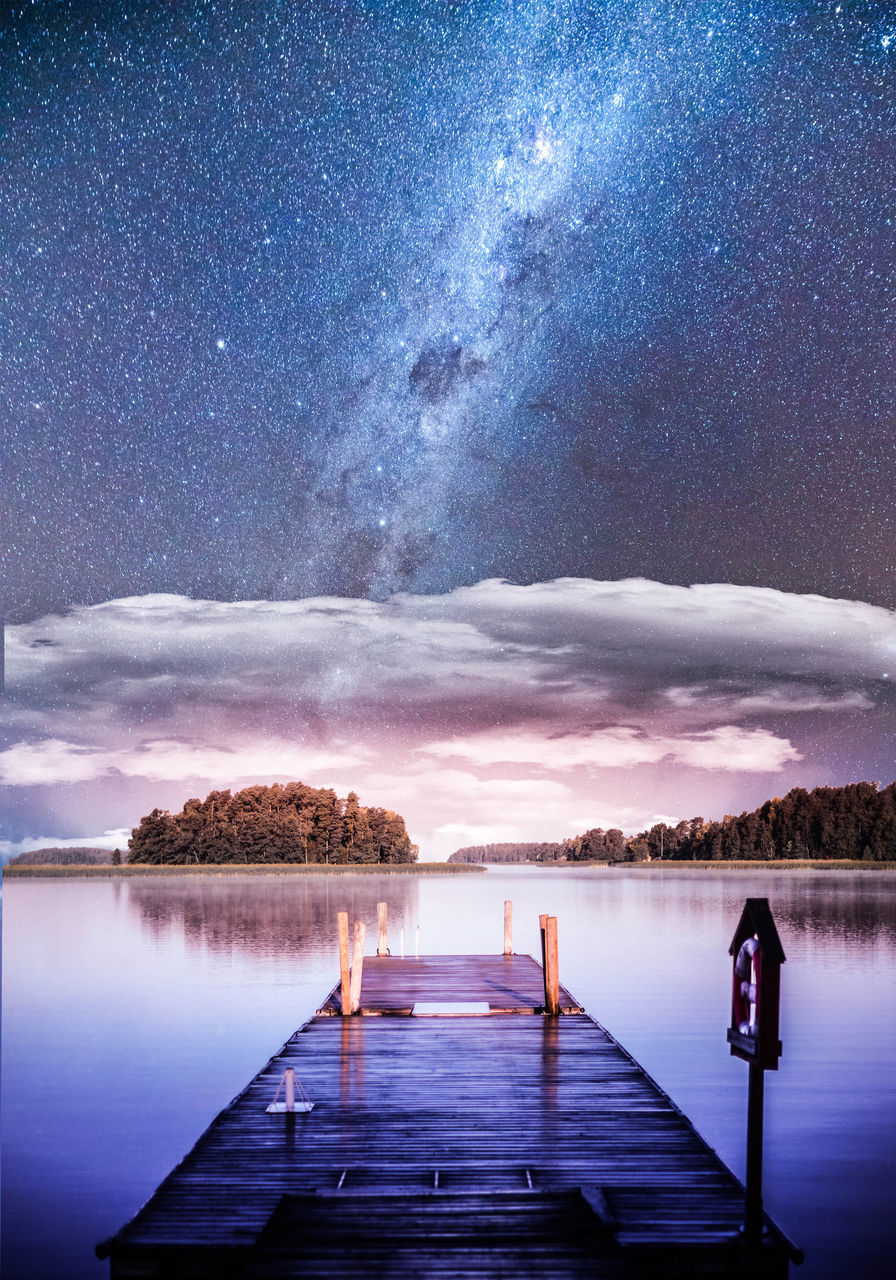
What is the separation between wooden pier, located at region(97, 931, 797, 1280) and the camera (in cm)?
787

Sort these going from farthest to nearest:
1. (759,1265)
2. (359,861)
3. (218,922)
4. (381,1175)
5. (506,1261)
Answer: (359,861), (218,922), (381,1175), (759,1265), (506,1261)

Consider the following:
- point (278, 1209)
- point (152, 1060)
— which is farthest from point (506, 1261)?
point (152, 1060)

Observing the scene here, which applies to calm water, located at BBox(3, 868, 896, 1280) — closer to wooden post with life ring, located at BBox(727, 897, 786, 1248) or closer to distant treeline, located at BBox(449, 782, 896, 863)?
wooden post with life ring, located at BBox(727, 897, 786, 1248)

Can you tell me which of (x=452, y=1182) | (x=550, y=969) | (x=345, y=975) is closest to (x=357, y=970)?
(x=345, y=975)

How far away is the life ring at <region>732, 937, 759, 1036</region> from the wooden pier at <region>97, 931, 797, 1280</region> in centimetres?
154

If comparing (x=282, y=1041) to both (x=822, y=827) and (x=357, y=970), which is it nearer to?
(x=357, y=970)

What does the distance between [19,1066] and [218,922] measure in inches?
1369

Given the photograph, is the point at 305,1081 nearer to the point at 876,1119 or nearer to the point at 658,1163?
the point at 658,1163

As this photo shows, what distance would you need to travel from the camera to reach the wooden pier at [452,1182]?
25.8 ft

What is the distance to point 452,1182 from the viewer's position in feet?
31.1

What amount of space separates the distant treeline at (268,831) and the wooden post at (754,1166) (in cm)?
13129

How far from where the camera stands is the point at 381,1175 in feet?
31.9

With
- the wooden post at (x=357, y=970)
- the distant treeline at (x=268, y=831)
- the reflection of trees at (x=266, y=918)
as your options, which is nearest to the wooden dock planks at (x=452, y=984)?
the wooden post at (x=357, y=970)

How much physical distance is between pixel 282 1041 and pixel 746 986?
14.9 meters
